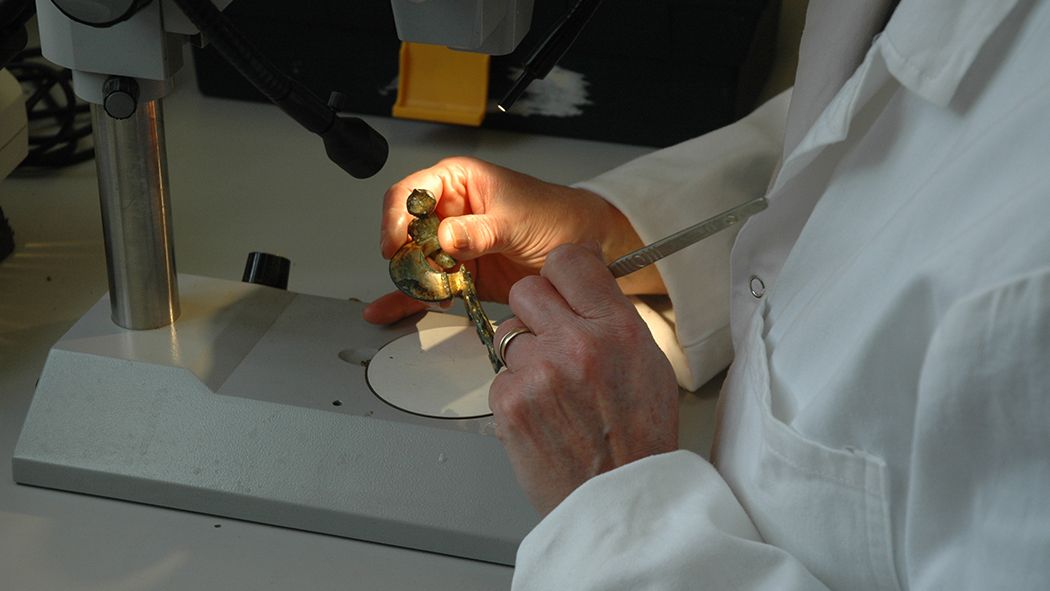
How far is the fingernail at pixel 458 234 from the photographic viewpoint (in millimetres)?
848

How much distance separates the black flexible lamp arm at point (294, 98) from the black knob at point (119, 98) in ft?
0.28

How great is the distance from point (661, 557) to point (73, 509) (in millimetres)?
442

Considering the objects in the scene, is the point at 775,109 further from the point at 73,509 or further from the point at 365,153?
the point at 73,509

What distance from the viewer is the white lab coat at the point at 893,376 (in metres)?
0.45

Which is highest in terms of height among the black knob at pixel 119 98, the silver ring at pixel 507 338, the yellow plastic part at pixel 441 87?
the black knob at pixel 119 98

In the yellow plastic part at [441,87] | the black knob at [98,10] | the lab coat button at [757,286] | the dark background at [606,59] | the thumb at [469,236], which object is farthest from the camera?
the yellow plastic part at [441,87]

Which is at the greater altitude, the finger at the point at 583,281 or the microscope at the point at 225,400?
the finger at the point at 583,281

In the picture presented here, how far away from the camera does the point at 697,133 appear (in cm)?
127

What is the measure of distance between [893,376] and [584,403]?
0.21 m

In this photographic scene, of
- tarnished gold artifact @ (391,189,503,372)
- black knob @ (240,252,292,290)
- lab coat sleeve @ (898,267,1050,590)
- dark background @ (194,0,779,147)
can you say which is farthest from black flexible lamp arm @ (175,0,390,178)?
dark background @ (194,0,779,147)

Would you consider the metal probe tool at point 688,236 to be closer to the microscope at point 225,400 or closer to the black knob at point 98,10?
the microscope at point 225,400

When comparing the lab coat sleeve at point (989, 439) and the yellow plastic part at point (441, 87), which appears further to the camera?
the yellow plastic part at point (441, 87)

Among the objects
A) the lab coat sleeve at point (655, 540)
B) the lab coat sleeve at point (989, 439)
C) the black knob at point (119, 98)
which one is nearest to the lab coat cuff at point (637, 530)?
the lab coat sleeve at point (655, 540)

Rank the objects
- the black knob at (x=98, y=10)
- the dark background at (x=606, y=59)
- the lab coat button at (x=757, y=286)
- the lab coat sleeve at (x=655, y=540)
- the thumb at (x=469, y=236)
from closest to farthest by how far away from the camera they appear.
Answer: the lab coat sleeve at (x=655, y=540), the black knob at (x=98, y=10), the lab coat button at (x=757, y=286), the thumb at (x=469, y=236), the dark background at (x=606, y=59)
